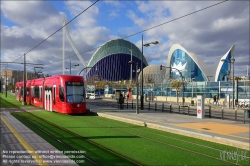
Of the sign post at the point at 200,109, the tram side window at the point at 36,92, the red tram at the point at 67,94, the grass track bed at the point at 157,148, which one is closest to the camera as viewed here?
the grass track bed at the point at 157,148

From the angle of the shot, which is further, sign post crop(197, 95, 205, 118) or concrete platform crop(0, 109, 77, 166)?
sign post crop(197, 95, 205, 118)

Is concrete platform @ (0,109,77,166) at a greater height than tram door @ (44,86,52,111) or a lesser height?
lesser

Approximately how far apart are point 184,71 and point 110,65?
39.0 metres

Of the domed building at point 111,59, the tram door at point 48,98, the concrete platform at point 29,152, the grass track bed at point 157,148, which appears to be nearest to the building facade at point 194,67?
the domed building at point 111,59

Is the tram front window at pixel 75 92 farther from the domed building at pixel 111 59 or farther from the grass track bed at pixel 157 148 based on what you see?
the domed building at pixel 111 59

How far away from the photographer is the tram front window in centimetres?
2334

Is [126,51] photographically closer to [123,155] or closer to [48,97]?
[48,97]

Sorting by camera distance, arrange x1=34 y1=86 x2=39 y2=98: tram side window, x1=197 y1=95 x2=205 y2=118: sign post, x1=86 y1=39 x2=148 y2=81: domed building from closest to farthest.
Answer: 1. x1=197 y1=95 x2=205 y2=118: sign post
2. x1=34 y1=86 x2=39 y2=98: tram side window
3. x1=86 y1=39 x2=148 y2=81: domed building

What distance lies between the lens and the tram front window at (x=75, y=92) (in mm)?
A: 23344

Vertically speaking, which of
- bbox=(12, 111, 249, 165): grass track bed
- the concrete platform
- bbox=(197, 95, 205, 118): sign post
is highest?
bbox=(197, 95, 205, 118): sign post

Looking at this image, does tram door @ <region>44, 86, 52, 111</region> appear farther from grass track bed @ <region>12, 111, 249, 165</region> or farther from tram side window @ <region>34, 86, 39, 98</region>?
grass track bed @ <region>12, 111, 249, 165</region>

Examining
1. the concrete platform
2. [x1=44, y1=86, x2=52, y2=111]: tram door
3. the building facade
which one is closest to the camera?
the concrete platform

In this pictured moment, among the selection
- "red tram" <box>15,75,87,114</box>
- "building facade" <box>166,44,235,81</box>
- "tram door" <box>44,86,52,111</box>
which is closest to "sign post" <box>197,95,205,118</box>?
"red tram" <box>15,75,87,114</box>

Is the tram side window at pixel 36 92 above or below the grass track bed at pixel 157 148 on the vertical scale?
above
